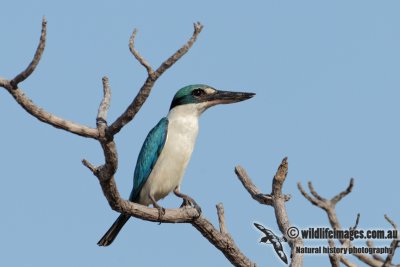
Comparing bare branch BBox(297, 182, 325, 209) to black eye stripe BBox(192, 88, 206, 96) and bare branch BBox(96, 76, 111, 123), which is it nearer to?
bare branch BBox(96, 76, 111, 123)

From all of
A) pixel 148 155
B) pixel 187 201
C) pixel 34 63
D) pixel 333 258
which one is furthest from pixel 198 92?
pixel 34 63

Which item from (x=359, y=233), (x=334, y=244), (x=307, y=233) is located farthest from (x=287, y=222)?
(x=334, y=244)

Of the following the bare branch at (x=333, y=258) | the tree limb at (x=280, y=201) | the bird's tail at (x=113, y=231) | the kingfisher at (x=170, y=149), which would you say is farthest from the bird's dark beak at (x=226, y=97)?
the bare branch at (x=333, y=258)

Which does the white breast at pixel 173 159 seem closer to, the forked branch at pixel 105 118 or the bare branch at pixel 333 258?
the forked branch at pixel 105 118

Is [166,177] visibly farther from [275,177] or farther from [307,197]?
[307,197]

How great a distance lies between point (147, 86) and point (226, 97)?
3147 millimetres

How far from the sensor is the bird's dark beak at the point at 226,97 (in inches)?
337

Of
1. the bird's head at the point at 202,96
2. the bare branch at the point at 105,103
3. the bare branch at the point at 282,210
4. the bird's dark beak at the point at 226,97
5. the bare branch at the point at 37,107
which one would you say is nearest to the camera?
the bare branch at the point at 37,107

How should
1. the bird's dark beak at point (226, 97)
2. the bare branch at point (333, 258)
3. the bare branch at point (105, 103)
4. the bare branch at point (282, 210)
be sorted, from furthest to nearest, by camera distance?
the bird's dark beak at point (226, 97) → the bare branch at point (282, 210) → the bare branch at point (105, 103) → the bare branch at point (333, 258)

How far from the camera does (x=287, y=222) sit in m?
6.84

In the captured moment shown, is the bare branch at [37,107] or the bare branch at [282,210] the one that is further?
the bare branch at [282,210]

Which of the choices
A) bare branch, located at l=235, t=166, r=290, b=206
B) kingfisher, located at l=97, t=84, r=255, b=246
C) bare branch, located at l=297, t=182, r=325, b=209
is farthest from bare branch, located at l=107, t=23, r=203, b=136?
kingfisher, located at l=97, t=84, r=255, b=246

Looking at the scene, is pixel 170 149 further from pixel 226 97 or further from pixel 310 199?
pixel 310 199

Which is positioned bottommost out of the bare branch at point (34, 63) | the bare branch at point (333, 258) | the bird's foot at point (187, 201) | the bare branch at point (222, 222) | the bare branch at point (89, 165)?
the bare branch at point (333, 258)
